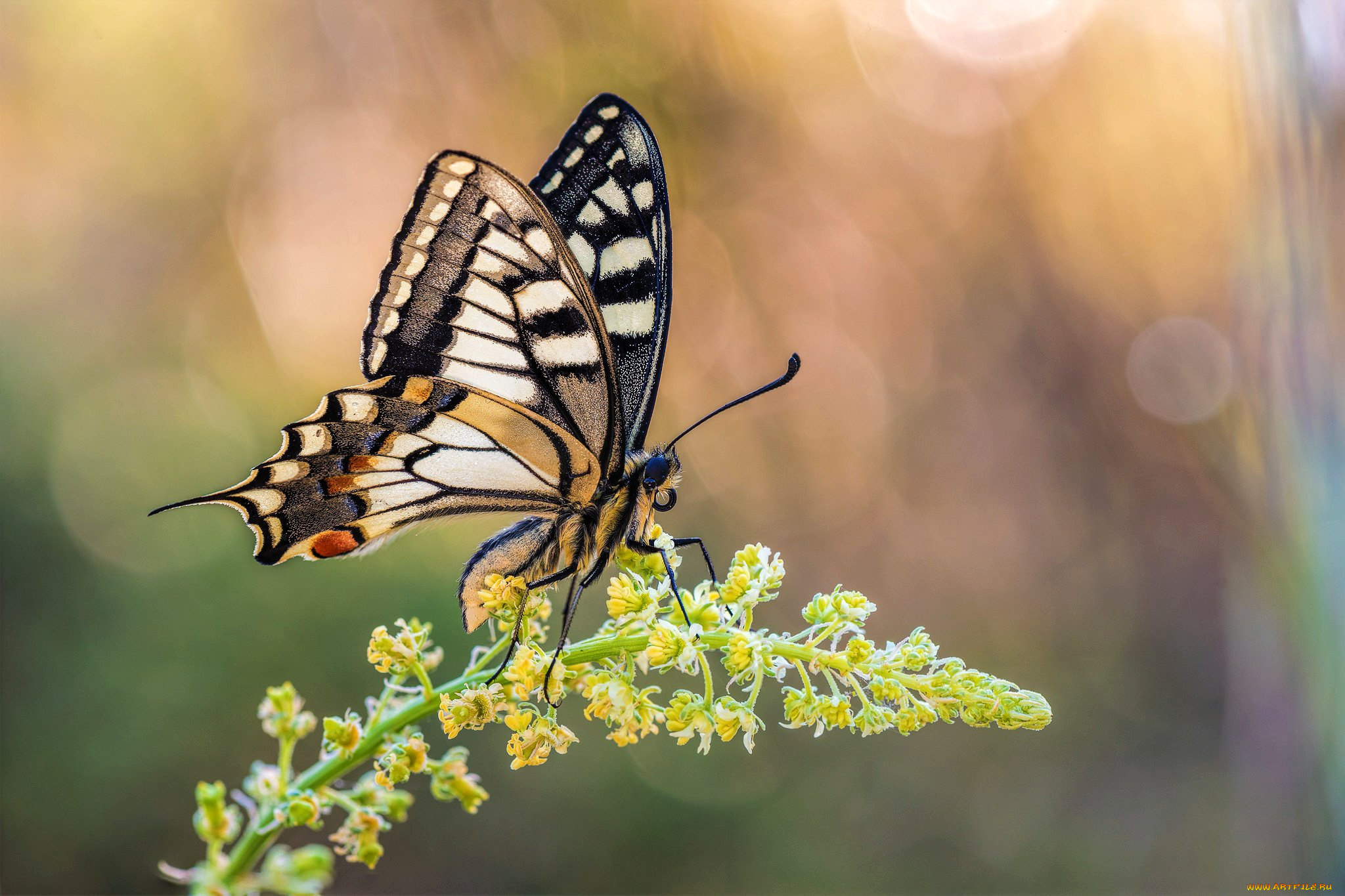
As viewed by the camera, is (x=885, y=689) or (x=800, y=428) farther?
(x=800, y=428)

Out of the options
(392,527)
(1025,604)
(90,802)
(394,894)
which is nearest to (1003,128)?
(1025,604)

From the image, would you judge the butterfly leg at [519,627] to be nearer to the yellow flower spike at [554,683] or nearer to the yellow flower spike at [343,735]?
the yellow flower spike at [554,683]

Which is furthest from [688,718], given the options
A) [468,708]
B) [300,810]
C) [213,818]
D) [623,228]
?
[623,228]

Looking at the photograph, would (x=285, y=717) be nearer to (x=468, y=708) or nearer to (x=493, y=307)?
(x=468, y=708)

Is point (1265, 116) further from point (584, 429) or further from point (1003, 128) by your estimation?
point (1003, 128)

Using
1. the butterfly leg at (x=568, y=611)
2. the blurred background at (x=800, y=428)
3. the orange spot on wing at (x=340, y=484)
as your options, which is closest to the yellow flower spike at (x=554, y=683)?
the butterfly leg at (x=568, y=611)

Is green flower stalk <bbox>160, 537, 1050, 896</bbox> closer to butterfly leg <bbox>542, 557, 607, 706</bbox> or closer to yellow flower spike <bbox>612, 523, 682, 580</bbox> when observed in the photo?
butterfly leg <bbox>542, 557, 607, 706</bbox>

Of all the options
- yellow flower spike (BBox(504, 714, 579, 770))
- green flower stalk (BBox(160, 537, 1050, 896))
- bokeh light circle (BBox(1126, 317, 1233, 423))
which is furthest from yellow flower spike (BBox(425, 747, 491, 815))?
bokeh light circle (BBox(1126, 317, 1233, 423))
